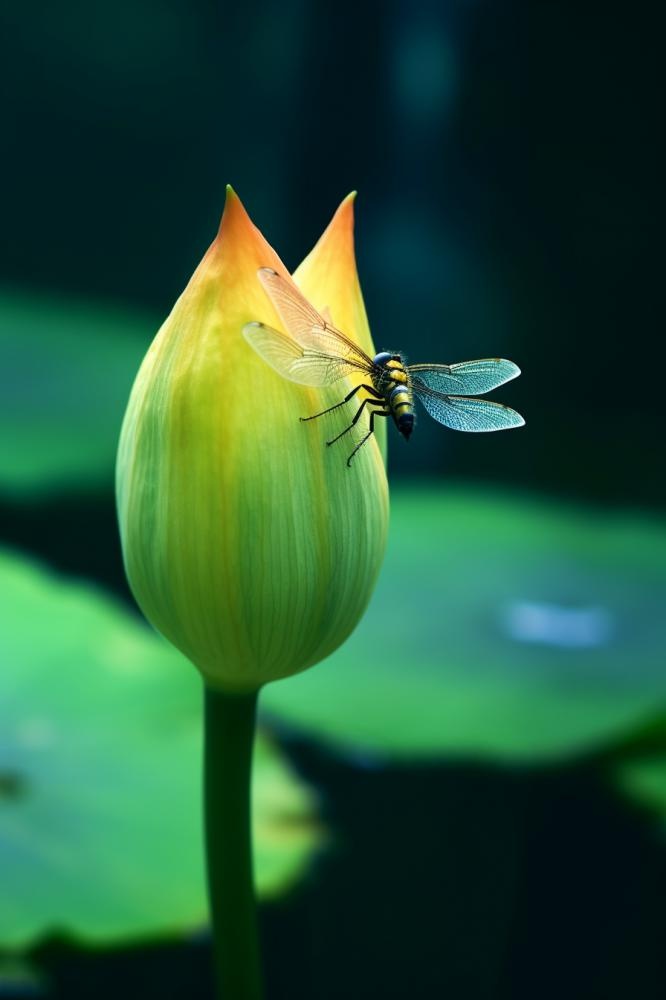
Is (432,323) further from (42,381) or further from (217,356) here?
(217,356)

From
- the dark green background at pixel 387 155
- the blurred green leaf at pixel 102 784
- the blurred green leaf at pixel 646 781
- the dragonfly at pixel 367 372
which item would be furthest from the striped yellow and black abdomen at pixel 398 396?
the dark green background at pixel 387 155

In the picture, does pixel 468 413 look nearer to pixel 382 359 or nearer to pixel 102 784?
pixel 382 359

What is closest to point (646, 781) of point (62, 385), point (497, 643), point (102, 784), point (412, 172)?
point (497, 643)

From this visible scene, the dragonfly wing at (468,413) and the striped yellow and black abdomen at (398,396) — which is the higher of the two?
the striped yellow and black abdomen at (398,396)

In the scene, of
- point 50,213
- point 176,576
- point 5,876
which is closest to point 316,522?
point 176,576

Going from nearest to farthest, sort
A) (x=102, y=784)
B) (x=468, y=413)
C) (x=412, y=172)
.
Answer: (x=468, y=413) → (x=102, y=784) → (x=412, y=172)

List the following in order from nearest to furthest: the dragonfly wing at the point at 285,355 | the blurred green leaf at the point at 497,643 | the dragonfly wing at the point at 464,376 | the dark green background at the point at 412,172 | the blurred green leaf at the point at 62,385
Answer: the dragonfly wing at the point at 285,355
the dragonfly wing at the point at 464,376
the blurred green leaf at the point at 497,643
the blurred green leaf at the point at 62,385
the dark green background at the point at 412,172

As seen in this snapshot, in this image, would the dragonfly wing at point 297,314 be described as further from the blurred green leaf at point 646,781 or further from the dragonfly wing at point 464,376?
the blurred green leaf at point 646,781

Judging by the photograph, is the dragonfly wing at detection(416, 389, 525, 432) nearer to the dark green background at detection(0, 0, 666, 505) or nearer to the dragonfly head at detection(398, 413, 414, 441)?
the dragonfly head at detection(398, 413, 414, 441)
